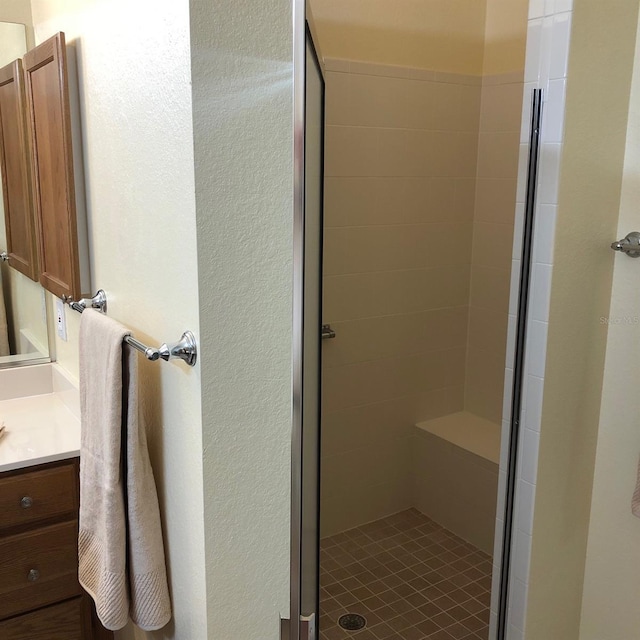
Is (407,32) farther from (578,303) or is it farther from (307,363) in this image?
(307,363)

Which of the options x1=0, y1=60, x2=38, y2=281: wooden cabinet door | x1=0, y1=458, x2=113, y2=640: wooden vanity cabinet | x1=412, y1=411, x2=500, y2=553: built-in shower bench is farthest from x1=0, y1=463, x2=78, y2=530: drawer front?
x1=412, y1=411, x2=500, y2=553: built-in shower bench

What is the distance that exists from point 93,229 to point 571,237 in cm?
117

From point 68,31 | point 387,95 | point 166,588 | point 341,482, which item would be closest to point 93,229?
point 68,31

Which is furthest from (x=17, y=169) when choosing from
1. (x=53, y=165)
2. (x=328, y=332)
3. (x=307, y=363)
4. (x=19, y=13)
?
(x=307, y=363)

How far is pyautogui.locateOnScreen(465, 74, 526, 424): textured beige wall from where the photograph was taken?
2756 millimetres

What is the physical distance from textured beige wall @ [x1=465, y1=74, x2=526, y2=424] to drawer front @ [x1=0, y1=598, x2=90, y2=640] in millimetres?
1883

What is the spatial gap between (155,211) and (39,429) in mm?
879

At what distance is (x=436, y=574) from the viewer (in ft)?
8.37

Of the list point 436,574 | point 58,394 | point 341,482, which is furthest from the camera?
point 341,482

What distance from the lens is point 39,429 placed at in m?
1.81

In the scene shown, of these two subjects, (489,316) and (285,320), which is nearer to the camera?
(285,320)

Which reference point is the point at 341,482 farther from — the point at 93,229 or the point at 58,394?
the point at 93,229

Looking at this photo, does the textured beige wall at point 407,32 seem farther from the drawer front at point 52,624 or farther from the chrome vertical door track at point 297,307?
the drawer front at point 52,624

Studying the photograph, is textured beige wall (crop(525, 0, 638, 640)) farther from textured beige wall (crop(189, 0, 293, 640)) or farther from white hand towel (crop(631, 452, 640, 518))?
textured beige wall (crop(189, 0, 293, 640))
